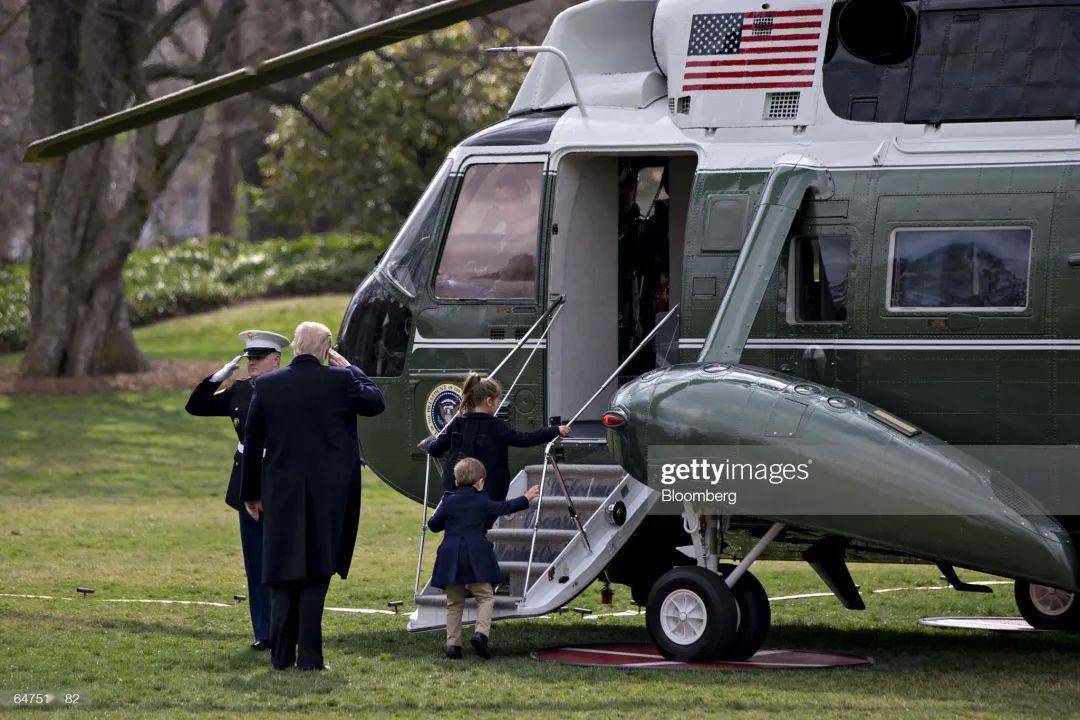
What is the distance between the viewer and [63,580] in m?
13.2

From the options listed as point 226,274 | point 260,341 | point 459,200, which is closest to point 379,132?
point 226,274

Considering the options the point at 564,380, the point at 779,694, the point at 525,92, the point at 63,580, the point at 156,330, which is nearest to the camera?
the point at 779,694

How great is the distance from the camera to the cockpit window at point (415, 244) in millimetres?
11633

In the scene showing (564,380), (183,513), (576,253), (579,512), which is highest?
(576,253)

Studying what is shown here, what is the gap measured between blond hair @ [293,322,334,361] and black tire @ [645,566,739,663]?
2.31 m

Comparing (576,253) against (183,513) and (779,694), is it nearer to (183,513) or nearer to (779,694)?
(779,694)

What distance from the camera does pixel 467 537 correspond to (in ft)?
31.6

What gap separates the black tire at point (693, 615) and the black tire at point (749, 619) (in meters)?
0.08

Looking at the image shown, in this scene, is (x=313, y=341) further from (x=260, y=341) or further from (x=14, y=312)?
(x=14, y=312)

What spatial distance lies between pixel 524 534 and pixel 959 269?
3005 mm

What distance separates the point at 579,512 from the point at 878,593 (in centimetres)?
377

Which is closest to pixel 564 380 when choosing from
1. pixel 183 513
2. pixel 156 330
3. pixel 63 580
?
pixel 63 580

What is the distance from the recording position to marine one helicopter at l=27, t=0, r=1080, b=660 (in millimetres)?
9289

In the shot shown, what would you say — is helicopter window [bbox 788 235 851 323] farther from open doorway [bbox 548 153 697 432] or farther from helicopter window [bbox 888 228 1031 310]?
open doorway [bbox 548 153 697 432]
